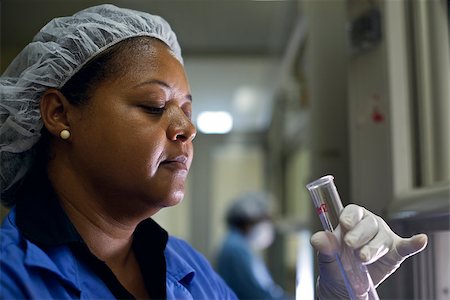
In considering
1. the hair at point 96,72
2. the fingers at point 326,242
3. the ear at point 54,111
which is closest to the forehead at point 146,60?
the hair at point 96,72

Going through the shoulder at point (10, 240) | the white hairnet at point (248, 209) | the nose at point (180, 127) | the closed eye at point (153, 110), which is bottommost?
the white hairnet at point (248, 209)

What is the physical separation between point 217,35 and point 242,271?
1.59 metres

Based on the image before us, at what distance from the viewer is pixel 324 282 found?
111 centimetres

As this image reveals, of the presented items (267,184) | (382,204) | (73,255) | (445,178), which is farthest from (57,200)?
(267,184)

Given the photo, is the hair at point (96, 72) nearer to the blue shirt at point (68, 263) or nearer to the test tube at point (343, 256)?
the blue shirt at point (68, 263)

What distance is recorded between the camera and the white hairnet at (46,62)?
1.06m

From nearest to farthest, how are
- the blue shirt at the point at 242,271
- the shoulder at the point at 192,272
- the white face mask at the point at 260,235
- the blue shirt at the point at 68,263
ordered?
the blue shirt at the point at 68,263
the shoulder at the point at 192,272
the blue shirt at the point at 242,271
the white face mask at the point at 260,235

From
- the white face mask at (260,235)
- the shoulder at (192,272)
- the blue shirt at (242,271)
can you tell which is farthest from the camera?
the white face mask at (260,235)

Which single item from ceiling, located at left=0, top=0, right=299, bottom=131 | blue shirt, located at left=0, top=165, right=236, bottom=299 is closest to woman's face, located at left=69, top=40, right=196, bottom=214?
blue shirt, located at left=0, top=165, right=236, bottom=299

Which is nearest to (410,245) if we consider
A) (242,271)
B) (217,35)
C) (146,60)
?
(146,60)

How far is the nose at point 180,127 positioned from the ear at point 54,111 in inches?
7.7

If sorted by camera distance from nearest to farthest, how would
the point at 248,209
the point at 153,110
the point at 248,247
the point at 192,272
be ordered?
1. the point at 153,110
2. the point at 192,272
3. the point at 248,247
4. the point at 248,209

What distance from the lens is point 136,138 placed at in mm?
1027

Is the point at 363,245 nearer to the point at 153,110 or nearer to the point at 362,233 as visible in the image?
the point at 362,233
